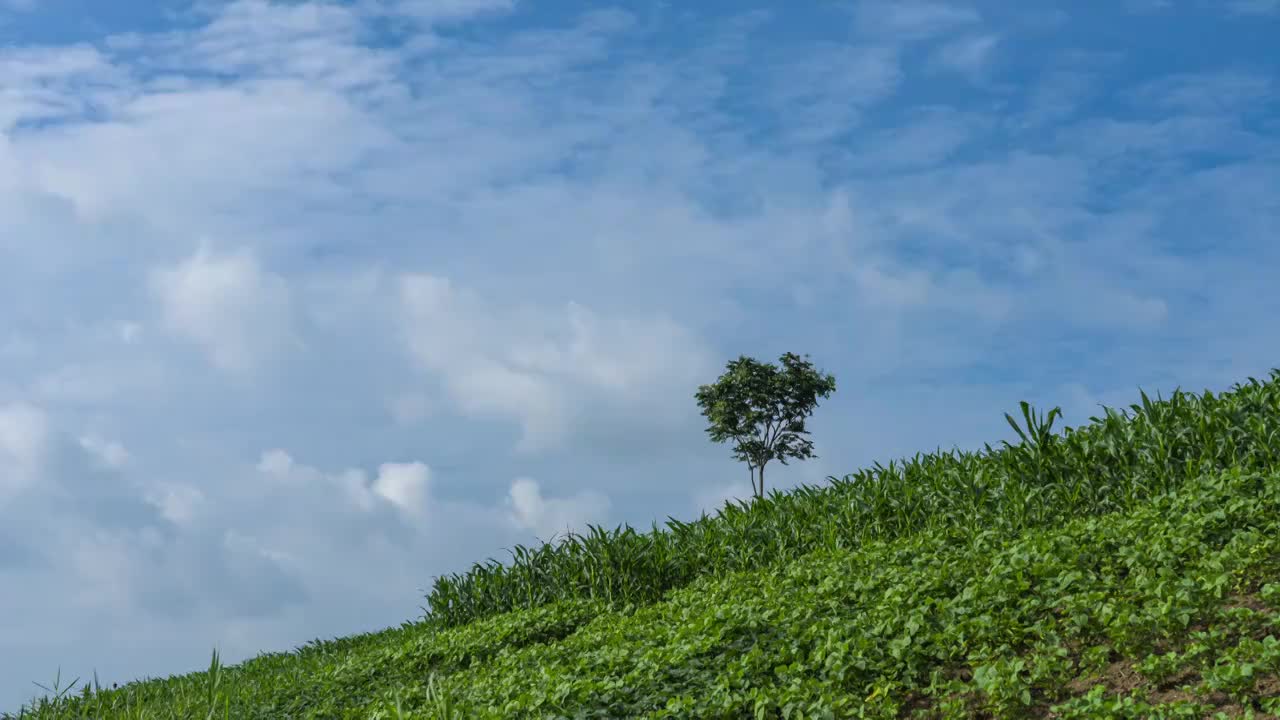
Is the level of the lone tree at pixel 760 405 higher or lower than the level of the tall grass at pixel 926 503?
higher

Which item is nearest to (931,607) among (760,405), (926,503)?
(926,503)

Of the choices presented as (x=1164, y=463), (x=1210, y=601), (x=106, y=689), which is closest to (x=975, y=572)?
(x=1210, y=601)

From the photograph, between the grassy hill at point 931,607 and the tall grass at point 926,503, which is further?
the tall grass at point 926,503

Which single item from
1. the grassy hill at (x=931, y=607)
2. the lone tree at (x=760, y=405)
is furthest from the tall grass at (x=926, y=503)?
the lone tree at (x=760, y=405)

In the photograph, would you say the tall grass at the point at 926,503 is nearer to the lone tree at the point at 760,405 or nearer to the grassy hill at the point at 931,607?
the grassy hill at the point at 931,607

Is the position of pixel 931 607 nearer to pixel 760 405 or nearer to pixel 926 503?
pixel 926 503

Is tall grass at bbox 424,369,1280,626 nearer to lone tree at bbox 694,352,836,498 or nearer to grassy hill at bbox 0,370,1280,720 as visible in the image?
grassy hill at bbox 0,370,1280,720

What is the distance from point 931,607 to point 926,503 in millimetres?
3689

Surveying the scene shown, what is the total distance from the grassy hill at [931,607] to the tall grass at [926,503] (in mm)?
30

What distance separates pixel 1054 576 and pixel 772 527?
16.7 ft

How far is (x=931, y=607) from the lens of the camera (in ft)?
22.6

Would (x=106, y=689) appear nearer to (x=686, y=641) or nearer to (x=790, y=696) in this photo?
(x=686, y=641)

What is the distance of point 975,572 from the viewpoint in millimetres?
7473

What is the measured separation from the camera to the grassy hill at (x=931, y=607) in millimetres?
5762
